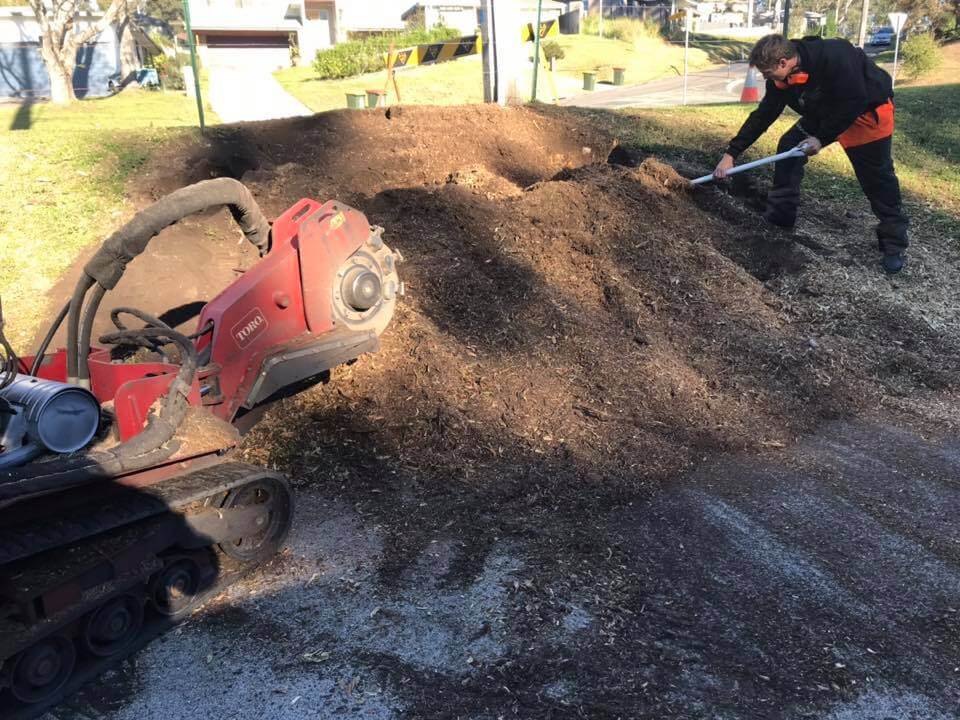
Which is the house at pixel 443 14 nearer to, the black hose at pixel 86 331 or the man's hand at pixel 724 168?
the man's hand at pixel 724 168

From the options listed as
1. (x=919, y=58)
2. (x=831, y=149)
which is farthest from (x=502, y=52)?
(x=919, y=58)

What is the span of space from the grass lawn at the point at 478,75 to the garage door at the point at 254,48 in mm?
6786

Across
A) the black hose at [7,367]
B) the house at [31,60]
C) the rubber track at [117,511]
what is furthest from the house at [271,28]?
the rubber track at [117,511]

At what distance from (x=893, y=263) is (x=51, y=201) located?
7.90 m

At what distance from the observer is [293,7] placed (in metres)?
41.9

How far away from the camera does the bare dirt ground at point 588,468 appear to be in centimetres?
301

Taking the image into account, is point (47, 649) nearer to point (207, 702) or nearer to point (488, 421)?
point (207, 702)

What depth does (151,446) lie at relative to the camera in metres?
3.19

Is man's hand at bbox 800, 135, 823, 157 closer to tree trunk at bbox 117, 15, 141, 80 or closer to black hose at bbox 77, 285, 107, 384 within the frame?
black hose at bbox 77, 285, 107, 384

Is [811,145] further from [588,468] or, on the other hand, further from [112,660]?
[112,660]

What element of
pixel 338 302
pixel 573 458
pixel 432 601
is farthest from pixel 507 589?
pixel 338 302

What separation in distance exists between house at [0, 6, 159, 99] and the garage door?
5.16m

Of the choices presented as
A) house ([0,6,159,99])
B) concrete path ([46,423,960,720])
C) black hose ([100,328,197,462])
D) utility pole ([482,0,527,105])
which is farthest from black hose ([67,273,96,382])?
house ([0,6,159,99])

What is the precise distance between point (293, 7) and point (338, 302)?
43036mm
